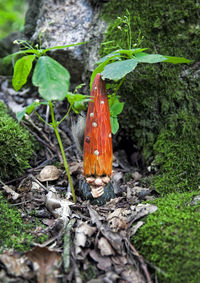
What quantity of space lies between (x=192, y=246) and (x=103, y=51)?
257 centimetres

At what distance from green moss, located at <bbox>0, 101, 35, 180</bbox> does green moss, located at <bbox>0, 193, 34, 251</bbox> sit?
0.49m

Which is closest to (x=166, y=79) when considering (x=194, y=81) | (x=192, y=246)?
(x=194, y=81)

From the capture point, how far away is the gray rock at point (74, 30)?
3.62 meters

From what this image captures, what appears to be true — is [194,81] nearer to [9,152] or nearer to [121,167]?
[121,167]

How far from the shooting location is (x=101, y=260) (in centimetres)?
186

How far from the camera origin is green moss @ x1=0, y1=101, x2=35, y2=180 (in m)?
2.79

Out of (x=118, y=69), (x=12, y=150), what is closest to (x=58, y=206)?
(x=12, y=150)

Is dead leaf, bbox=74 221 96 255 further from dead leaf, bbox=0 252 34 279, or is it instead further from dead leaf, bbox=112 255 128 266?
dead leaf, bbox=0 252 34 279

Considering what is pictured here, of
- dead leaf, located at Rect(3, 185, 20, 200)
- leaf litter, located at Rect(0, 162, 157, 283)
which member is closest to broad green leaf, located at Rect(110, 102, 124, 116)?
leaf litter, located at Rect(0, 162, 157, 283)

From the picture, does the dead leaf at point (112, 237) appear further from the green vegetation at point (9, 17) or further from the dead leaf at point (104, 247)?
the green vegetation at point (9, 17)

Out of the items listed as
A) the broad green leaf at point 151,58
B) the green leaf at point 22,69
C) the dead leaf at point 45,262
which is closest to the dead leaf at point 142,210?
the dead leaf at point 45,262

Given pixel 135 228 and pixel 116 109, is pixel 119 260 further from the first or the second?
pixel 116 109

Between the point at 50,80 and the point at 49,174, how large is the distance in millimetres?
1453

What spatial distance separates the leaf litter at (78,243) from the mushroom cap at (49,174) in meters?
0.20
